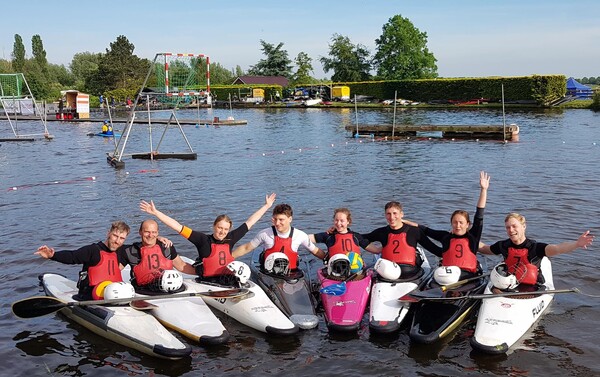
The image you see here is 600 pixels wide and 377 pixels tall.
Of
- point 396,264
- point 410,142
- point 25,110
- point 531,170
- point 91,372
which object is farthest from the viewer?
point 25,110

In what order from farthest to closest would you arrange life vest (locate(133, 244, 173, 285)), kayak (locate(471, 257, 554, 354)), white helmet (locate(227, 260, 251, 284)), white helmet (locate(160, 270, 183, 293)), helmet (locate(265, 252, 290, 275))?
helmet (locate(265, 252, 290, 275))
white helmet (locate(227, 260, 251, 284))
life vest (locate(133, 244, 173, 285))
white helmet (locate(160, 270, 183, 293))
kayak (locate(471, 257, 554, 354))

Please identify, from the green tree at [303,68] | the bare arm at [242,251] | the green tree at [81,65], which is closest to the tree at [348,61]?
the green tree at [303,68]

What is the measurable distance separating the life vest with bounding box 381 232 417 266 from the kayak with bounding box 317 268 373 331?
0.50 m

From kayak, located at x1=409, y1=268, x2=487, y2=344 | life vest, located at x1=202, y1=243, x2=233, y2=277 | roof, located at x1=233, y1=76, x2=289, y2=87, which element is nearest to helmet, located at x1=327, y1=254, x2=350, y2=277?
kayak, located at x1=409, y1=268, x2=487, y2=344

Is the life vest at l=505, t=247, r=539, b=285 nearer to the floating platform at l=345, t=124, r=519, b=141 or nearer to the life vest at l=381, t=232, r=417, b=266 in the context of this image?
the life vest at l=381, t=232, r=417, b=266

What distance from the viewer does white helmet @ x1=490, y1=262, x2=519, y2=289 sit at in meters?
8.00

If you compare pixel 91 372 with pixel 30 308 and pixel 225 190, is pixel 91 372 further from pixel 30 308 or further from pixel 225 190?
pixel 225 190

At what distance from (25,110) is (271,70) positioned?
180 ft

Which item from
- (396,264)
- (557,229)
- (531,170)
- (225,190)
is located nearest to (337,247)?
(396,264)

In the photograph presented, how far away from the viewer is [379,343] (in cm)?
770

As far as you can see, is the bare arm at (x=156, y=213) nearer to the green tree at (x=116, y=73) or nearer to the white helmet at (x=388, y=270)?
the white helmet at (x=388, y=270)

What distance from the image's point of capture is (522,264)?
820cm

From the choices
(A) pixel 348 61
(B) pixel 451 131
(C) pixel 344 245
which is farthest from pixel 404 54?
(C) pixel 344 245

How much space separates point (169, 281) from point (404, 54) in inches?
3494
